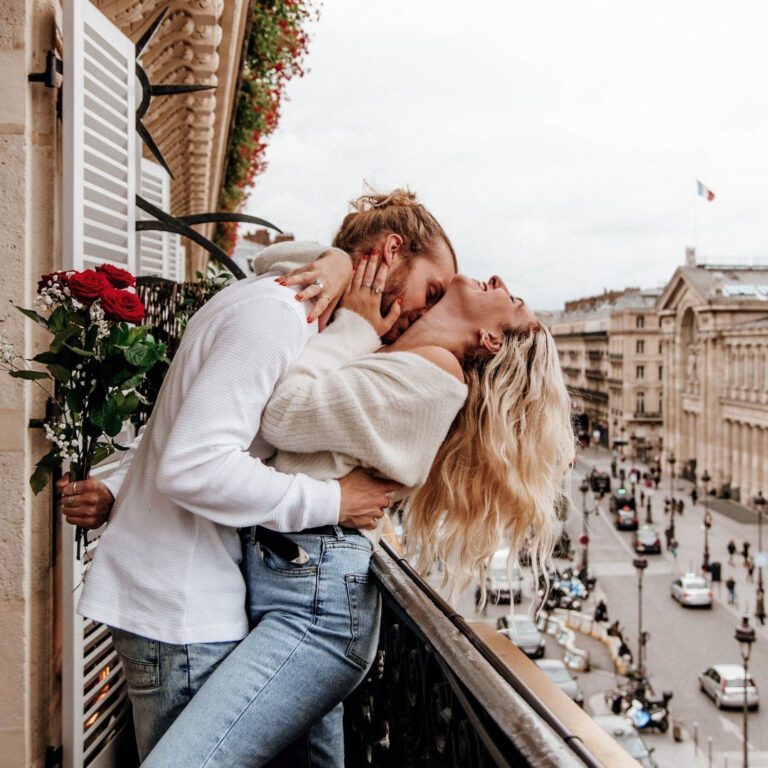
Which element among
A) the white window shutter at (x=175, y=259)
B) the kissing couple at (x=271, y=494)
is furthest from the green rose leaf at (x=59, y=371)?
the white window shutter at (x=175, y=259)

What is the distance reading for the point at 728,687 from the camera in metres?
23.3

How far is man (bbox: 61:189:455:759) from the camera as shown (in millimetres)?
1810

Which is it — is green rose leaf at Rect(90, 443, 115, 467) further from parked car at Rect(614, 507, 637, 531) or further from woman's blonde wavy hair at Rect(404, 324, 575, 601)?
parked car at Rect(614, 507, 637, 531)

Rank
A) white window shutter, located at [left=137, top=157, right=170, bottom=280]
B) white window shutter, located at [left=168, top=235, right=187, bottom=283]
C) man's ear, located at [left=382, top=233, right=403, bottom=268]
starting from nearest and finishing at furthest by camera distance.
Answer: man's ear, located at [left=382, top=233, right=403, bottom=268] → white window shutter, located at [left=137, top=157, right=170, bottom=280] → white window shutter, located at [left=168, top=235, right=187, bottom=283]

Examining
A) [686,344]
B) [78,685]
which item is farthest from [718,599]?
[686,344]

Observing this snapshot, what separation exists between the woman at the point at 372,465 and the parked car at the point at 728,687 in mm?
23269

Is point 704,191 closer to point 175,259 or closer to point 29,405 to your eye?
point 175,259

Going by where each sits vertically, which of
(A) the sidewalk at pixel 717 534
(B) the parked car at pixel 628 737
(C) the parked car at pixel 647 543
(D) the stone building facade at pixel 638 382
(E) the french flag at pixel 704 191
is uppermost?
(E) the french flag at pixel 704 191

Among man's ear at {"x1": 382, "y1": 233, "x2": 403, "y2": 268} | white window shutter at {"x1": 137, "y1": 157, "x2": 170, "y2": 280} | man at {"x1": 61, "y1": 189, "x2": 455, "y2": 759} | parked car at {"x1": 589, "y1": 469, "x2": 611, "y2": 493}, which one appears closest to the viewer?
man at {"x1": 61, "y1": 189, "x2": 455, "y2": 759}

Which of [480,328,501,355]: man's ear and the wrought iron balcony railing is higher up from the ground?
[480,328,501,355]: man's ear

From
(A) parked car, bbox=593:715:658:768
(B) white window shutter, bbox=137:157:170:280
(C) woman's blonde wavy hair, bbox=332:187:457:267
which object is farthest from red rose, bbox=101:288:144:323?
(A) parked car, bbox=593:715:658:768

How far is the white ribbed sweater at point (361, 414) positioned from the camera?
6.31 feet

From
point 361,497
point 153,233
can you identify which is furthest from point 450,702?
point 153,233

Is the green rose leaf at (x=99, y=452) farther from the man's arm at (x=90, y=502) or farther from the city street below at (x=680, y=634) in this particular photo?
the city street below at (x=680, y=634)
